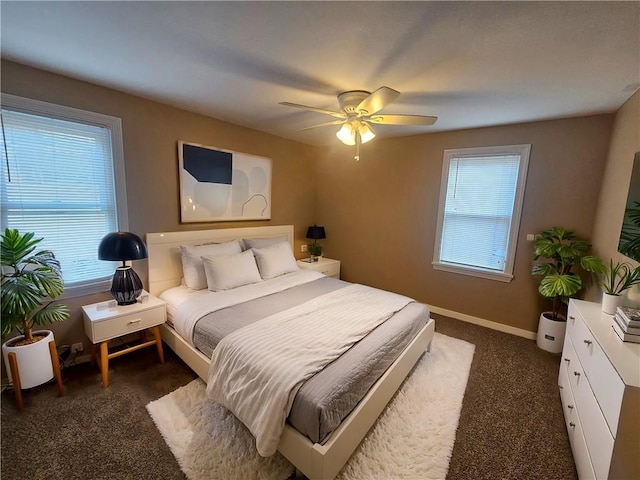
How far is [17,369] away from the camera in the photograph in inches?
69.7

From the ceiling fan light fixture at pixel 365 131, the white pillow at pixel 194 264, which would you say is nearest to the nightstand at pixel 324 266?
the white pillow at pixel 194 264

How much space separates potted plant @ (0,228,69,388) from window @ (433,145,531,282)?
3847mm

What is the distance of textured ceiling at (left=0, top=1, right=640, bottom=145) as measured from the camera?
1.29 metres

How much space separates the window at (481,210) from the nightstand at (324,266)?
4.80 ft

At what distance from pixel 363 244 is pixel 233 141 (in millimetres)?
2353

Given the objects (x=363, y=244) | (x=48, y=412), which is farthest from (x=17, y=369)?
(x=363, y=244)

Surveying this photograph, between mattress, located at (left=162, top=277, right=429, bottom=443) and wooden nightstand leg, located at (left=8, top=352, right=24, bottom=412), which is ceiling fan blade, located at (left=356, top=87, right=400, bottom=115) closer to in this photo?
mattress, located at (left=162, top=277, right=429, bottom=443)

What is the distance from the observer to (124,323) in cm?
213

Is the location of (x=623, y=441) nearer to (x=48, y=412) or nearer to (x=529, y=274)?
(x=529, y=274)

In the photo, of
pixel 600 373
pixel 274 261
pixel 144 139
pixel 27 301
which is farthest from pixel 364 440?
pixel 144 139

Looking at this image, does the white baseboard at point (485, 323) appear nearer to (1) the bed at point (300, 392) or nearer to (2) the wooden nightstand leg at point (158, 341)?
(1) the bed at point (300, 392)

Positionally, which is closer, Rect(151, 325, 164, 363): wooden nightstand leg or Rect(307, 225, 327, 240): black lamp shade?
Rect(151, 325, 164, 363): wooden nightstand leg

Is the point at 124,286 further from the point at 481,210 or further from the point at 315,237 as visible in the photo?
the point at 481,210

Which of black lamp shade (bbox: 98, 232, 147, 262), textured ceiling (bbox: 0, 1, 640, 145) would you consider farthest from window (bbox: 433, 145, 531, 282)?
black lamp shade (bbox: 98, 232, 147, 262)
